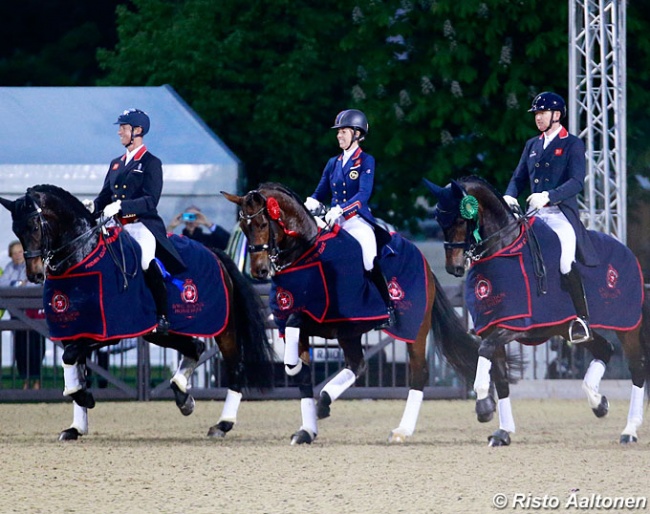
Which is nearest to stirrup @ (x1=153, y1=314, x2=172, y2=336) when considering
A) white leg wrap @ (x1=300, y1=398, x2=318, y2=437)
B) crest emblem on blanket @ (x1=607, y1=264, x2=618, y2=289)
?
white leg wrap @ (x1=300, y1=398, x2=318, y2=437)

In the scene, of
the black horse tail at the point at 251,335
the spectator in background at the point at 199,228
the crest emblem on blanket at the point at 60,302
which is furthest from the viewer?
the spectator in background at the point at 199,228

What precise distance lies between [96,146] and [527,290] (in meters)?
9.19

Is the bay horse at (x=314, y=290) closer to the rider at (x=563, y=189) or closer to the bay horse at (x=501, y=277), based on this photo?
the bay horse at (x=501, y=277)

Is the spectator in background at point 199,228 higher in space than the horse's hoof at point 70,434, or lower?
higher

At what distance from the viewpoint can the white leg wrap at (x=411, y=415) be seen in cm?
1256

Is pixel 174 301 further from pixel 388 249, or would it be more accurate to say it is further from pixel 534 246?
pixel 534 246

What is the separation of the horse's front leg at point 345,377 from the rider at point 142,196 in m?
1.46

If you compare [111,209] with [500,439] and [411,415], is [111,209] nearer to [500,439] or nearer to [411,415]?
[411,415]

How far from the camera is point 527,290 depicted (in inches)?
468

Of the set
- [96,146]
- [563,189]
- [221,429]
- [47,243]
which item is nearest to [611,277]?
[563,189]

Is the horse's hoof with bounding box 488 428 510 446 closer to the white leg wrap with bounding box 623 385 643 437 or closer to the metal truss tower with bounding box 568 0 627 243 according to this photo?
the white leg wrap with bounding box 623 385 643 437

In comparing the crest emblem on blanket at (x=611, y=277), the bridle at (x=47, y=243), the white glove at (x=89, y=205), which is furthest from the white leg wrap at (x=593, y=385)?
the white glove at (x=89, y=205)

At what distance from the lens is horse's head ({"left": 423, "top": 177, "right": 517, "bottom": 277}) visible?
11.5m

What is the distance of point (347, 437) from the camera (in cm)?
1309
